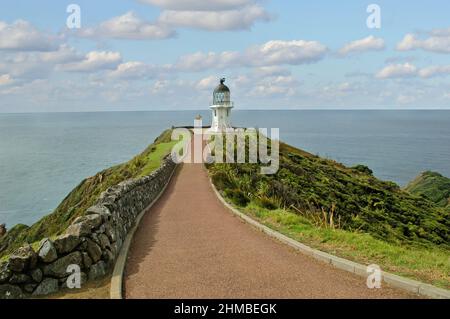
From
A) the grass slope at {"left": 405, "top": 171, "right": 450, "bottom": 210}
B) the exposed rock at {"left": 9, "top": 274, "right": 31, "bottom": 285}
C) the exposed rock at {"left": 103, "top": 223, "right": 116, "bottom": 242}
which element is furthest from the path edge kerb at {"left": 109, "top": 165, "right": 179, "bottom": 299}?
the grass slope at {"left": 405, "top": 171, "right": 450, "bottom": 210}

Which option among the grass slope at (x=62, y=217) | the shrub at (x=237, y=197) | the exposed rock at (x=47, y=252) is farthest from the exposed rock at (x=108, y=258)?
the grass slope at (x=62, y=217)

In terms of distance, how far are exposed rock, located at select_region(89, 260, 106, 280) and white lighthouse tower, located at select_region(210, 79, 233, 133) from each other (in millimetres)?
50234

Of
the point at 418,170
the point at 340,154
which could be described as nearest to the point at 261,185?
the point at 418,170

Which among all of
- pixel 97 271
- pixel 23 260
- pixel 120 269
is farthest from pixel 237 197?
pixel 23 260

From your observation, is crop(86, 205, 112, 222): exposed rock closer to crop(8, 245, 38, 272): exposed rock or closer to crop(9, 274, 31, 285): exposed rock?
crop(8, 245, 38, 272): exposed rock

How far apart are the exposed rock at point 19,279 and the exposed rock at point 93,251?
49.9 inches

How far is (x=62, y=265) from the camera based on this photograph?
8820mm

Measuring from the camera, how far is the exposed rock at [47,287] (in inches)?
335

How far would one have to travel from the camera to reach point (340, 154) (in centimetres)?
11119

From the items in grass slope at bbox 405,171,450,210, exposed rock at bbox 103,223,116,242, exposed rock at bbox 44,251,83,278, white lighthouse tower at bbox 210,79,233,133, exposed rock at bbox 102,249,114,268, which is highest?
white lighthouse tower at bbox 210,79,233,133

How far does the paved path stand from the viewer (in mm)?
8523

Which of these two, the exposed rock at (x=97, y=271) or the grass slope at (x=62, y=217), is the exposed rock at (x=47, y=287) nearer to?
the exposed rock at (x=97, y=271)

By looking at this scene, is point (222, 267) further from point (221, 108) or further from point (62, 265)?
point (221, 108)
